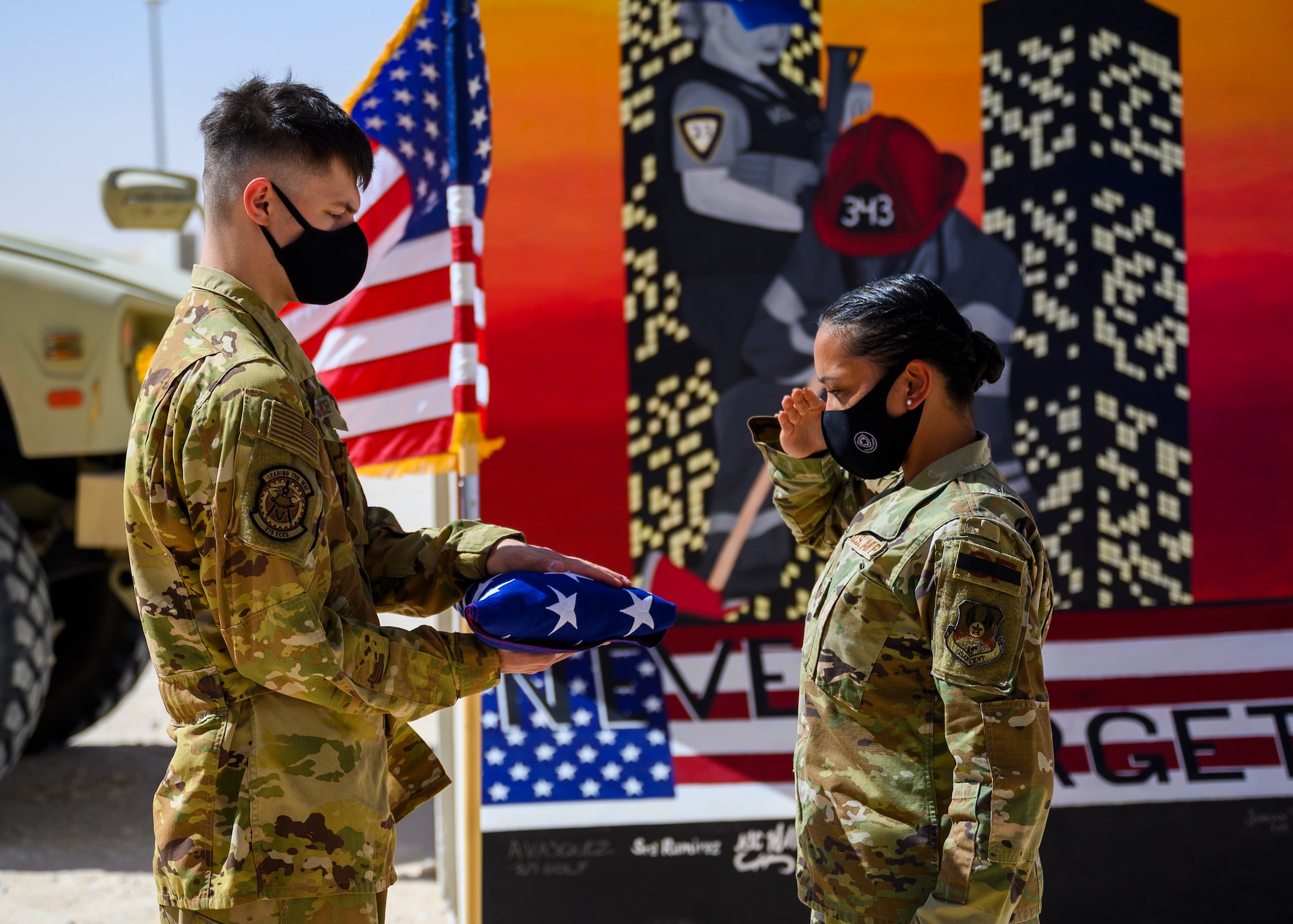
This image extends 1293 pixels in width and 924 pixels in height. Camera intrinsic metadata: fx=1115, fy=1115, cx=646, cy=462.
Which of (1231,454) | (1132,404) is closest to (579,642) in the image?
(1132,404)

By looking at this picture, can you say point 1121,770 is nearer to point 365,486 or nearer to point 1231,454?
point 1231,454

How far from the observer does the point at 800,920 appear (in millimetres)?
3473

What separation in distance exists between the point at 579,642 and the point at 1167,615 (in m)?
2.53

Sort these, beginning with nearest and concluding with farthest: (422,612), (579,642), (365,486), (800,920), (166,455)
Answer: (166,455)
(579,642)
(422,612)
(800,920)
(365,486)

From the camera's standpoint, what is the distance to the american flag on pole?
335cm

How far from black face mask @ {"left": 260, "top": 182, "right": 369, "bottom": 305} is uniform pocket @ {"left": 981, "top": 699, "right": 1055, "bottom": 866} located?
1.22 metres

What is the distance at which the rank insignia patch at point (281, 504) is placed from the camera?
153 cm

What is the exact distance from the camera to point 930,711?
5.84 feet

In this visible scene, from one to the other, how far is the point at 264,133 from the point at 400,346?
1690mm

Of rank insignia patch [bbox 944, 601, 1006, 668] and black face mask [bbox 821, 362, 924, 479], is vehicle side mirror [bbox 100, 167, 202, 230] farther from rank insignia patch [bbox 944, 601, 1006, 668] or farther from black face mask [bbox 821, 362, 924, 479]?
rank insignia patch [bbox 944, 601, 1006, 668]

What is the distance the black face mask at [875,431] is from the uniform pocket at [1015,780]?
0.49m

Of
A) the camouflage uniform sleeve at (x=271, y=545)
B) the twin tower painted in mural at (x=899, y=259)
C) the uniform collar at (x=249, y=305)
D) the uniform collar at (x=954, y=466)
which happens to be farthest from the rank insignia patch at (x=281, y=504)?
the twin tower painted in mural at (x=899, y=259)

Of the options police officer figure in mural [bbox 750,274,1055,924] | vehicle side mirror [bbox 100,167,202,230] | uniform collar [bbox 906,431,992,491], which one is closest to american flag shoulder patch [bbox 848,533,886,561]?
police officer figure in mural [bbox 750,274,1055,924]

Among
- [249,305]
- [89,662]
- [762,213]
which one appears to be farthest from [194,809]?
[89,662]
